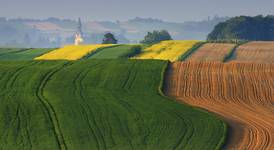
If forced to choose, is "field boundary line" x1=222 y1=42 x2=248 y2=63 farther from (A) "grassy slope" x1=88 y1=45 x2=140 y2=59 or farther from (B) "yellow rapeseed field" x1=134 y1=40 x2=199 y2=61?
(A) "grassy slope" x1=88 y1=45 x2=140 y2=59

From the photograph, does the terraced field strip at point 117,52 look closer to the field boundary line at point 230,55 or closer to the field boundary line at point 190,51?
the field boundary line at point 190,51

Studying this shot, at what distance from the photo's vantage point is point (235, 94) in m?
64.4

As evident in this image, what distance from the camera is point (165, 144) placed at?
147 feet

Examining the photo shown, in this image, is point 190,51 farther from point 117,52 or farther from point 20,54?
point 20,54

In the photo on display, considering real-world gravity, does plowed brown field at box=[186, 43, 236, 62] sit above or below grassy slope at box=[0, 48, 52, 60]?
above

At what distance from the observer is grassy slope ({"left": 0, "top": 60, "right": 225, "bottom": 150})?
1790 inches

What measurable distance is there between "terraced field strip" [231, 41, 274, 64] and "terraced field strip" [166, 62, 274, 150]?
32915 mm

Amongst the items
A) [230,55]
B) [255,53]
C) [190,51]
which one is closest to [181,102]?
[230,55]

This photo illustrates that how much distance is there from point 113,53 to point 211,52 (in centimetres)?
1590

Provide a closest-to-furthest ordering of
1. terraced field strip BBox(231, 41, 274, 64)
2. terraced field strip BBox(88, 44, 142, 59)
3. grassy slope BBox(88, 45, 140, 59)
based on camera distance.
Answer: terraced field strip BBox(231, 41, 274, 64)
grassy slope BBox(88, 45, 140, 59)
terraced field strip BBox(88, 44, 142, 59)

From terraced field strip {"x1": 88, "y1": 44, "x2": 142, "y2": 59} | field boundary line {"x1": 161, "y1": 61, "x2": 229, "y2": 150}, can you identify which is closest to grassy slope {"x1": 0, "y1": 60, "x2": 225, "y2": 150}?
field boundary line {"x1": 161, "y1": 61, "x2": 229, "y2": 150}

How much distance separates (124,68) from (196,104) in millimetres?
18909

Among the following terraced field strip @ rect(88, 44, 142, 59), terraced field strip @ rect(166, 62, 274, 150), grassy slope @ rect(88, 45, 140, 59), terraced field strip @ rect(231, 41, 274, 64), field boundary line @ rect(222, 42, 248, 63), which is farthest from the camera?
terraced field strip @ rect(88, 44, 142, 59)

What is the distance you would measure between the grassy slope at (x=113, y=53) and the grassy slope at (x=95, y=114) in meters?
47.9
